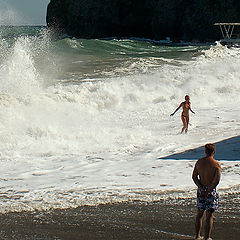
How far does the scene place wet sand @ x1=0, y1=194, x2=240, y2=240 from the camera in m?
6.11

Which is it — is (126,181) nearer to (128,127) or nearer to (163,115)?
(128,127)

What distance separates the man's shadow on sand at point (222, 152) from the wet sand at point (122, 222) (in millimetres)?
2799

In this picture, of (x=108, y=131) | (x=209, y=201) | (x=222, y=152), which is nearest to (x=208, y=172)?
(x=209, y=201)

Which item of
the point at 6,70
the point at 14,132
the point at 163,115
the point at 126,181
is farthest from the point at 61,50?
the point at 126,181

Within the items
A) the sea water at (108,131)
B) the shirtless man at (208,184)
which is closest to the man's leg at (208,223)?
the shirtless man at (208,184)

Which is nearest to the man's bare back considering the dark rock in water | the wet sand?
the wet sand

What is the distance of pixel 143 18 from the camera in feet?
228

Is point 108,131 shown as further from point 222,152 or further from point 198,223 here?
point 198,223

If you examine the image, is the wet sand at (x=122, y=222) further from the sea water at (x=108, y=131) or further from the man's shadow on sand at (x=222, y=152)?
the man's shadow on sand at (x=222, y=152)

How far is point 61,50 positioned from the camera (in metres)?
39.7

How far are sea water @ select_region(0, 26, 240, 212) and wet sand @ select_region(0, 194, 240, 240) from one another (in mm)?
359

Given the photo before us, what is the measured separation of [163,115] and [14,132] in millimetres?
5359

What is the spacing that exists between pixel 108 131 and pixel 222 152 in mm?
3729

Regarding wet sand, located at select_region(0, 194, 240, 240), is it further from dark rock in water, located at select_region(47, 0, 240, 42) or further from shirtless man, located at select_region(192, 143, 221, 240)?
dark rock in water, located at select_region(47, 0, 240, 42)
